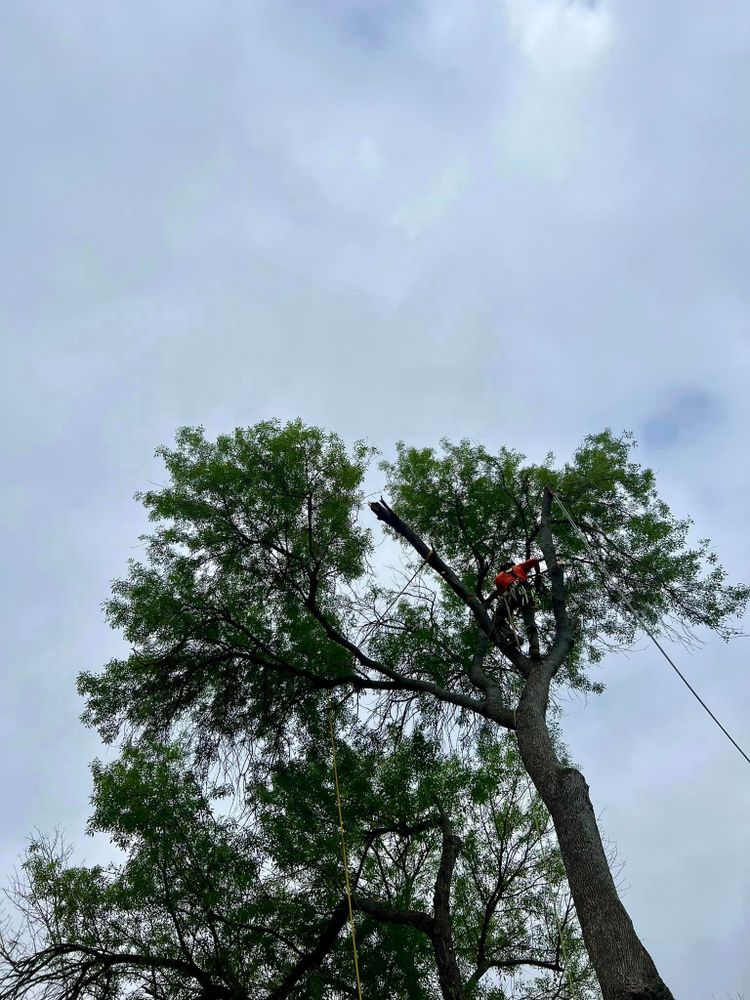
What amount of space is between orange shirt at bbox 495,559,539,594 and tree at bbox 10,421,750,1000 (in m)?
0.24

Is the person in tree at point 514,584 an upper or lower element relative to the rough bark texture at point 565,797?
upper

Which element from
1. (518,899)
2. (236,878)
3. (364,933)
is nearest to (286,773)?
(236,878)

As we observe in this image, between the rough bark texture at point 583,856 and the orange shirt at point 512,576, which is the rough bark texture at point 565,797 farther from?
the orange shirt at point 512,576

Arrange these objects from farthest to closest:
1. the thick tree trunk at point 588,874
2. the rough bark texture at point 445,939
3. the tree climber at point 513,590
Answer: the tree climber at point 513,590, the rough bark texture at point 445,939, the thick tree trunk at point 588,874

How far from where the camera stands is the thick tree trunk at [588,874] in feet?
14.5

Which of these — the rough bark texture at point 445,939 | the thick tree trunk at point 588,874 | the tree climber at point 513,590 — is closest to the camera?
the thick tree trunk at point 588,874

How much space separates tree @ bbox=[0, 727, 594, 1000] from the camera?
6.73 meters

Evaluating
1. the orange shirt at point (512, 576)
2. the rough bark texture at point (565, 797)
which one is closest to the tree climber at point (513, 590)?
the orange shirt at point (512, 576)

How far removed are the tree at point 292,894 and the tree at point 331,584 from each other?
555mm

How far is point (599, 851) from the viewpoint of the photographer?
5.17 meters

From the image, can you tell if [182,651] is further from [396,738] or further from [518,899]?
[518,899]

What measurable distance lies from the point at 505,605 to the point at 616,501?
272 cm

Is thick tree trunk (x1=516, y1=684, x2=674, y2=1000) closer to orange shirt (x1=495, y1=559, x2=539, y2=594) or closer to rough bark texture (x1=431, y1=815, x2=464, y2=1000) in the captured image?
orange shirt (x1=495, y1=559, x2=539, y2=594)

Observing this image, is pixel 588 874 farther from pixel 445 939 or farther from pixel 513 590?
pixel 513 590
